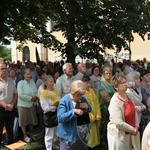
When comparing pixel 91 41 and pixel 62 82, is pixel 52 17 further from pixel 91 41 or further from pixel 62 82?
pixel 62 82

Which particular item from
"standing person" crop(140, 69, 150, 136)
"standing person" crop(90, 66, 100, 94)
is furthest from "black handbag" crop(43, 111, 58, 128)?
"standing person" crop(90, 66, 100, 94)

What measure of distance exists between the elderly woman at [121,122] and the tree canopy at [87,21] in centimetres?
571

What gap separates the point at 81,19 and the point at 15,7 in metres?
2.29

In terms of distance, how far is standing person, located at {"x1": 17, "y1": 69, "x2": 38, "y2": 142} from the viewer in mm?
6398

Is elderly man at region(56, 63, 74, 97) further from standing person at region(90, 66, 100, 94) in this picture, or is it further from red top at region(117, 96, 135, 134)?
red top at region(117, 96, 135, 134)

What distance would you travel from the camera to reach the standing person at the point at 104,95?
5578 millimetres

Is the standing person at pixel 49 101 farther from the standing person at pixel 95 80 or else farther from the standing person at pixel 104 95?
the standing person at pixel 95 80

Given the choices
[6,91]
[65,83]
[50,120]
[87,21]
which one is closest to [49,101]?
[50,120]

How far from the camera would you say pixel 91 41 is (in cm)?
1071

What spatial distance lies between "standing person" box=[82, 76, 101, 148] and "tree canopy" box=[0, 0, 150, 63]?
439 cm

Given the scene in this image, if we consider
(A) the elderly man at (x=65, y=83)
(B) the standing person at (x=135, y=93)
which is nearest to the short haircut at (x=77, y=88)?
(B) the standing person at (x=135, y=93)

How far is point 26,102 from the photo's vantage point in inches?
255

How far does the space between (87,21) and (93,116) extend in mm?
5526

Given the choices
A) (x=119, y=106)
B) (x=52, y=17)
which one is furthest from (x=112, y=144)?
(x=52, y=17)
